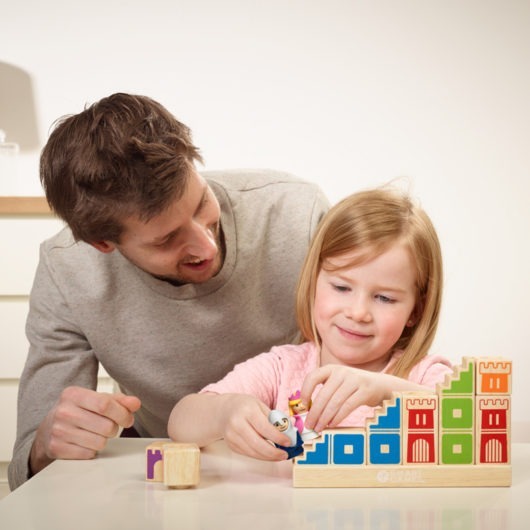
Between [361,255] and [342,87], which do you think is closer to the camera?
[361,255]

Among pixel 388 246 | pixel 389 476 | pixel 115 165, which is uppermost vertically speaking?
pixel 115 165

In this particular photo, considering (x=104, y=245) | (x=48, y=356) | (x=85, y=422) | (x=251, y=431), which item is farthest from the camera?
(x=48, y=356)

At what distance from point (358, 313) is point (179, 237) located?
1.04ft

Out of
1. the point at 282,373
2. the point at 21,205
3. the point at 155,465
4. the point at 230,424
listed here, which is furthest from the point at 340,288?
the point at 21,205

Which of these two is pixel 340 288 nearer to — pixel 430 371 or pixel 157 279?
pixel 430 371

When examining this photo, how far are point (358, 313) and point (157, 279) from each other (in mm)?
438

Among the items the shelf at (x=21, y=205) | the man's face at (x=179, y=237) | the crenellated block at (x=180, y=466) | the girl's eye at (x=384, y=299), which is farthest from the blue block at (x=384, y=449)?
the shelf at (x=21, y=205)

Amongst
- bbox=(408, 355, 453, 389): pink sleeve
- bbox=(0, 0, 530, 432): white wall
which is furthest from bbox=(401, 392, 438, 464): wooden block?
bbox=(0, 0, 530, 432): white wall

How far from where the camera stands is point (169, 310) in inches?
56.5

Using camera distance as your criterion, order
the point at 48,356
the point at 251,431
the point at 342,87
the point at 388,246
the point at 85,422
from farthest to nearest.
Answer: the point at 342,87 → the point at 48,356 → the point at 388,246 → the point at 85,422 → the point at 251,431

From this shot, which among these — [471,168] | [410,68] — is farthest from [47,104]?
[471,168]

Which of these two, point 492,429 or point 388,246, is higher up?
point 388,246

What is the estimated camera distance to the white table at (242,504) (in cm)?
76

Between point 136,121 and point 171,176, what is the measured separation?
11 cm
